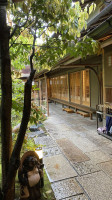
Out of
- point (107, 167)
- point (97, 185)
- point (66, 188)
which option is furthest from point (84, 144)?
point (66, 188)

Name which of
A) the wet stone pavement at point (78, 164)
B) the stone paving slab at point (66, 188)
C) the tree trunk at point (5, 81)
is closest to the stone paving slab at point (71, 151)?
the wet stone pavement at point (78, 164)

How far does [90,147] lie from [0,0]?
392cm

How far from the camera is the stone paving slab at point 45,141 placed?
14.7 feet

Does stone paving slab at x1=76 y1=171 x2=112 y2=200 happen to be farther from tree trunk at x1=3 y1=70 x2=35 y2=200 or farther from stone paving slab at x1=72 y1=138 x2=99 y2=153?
tree trunk at x1=3 y1=70 x2=35 y2=200

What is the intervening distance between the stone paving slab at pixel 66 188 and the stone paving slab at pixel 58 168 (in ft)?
0.47

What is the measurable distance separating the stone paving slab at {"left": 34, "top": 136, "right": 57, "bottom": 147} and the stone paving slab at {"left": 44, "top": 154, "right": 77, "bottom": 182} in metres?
0.80

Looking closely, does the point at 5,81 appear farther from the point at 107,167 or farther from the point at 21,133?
the point at 107,167

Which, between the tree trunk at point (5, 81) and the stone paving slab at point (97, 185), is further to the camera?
the stone paving slab at point (97, 185)

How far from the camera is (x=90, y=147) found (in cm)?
421

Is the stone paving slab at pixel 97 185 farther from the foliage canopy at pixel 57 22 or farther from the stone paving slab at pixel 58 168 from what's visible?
the foliage canopy at pixel 57 22

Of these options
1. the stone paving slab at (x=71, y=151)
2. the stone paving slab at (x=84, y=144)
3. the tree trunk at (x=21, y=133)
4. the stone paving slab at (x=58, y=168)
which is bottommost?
the stone paving slab at (x=58, y=168)

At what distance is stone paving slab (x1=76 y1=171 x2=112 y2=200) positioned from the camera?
2.34 meters

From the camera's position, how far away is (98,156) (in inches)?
144

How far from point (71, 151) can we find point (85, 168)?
90 centimetres
